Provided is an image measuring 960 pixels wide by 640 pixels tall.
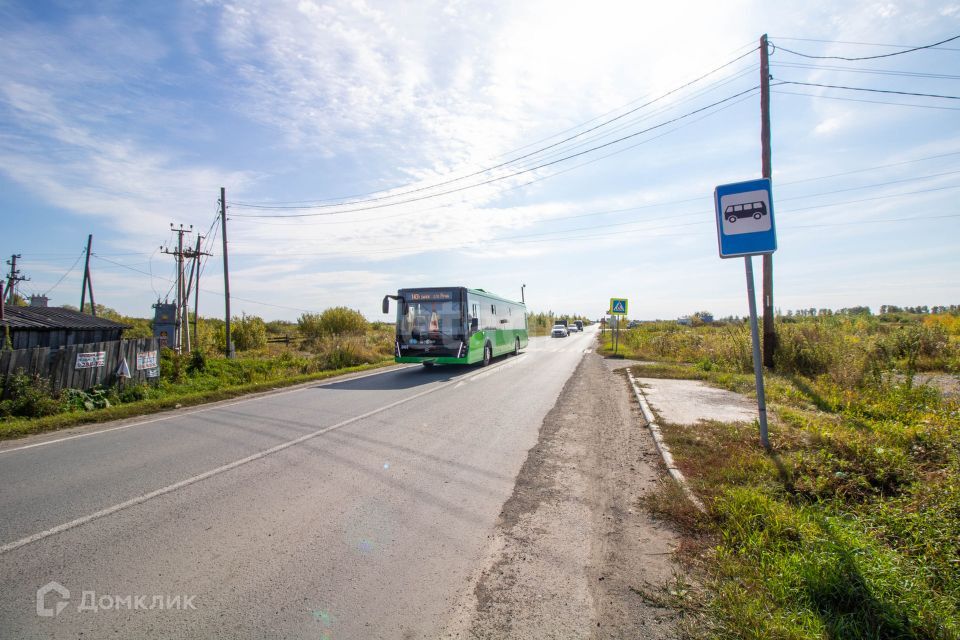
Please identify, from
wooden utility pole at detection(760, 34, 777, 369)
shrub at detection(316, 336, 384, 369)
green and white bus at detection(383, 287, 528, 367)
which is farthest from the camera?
shrub at detection(316, 336, 384, 369)

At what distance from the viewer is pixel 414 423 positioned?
26.7 ft

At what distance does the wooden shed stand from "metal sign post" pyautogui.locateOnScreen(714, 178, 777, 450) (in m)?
17.6

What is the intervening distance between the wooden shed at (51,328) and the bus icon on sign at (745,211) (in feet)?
58.1

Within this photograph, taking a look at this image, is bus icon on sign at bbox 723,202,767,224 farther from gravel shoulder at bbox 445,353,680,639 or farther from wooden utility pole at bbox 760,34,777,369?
wooden utility pole at bbox 760,34,777,369

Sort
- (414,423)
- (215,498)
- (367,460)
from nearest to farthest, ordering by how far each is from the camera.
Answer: (215,498) < (367,460) < (414,423)

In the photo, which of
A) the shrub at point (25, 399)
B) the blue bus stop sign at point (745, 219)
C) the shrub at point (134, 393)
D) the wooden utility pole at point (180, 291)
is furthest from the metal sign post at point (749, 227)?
the wooden utility pole at point (180, 291)

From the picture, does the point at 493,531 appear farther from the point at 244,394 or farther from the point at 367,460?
the point at 244,394

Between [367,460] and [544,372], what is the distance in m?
11.3

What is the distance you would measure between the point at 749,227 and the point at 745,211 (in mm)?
215

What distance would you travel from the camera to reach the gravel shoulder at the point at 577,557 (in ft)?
8.95

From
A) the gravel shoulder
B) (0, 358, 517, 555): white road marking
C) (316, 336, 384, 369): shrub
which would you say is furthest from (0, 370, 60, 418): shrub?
the gravel shoulder

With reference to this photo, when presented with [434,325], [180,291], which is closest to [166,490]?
[434,325]

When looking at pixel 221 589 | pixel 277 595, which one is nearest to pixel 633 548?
pixel 277 595

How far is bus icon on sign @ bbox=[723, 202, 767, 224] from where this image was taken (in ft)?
18.4
